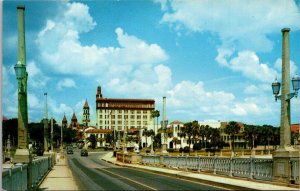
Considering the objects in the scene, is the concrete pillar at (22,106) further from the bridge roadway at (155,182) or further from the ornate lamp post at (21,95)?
the bridge roadway at (155,182)

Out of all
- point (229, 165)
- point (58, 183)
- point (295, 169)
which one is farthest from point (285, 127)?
point (58, 183)

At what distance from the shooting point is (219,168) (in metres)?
29.5

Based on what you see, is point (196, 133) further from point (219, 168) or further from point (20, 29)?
point (20, 29)

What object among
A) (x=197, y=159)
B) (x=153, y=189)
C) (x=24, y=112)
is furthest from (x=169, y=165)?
(x=24, y=112)

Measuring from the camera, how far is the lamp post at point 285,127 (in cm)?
1998

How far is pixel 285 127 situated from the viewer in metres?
20.3

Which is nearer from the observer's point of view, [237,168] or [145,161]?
[237,168]

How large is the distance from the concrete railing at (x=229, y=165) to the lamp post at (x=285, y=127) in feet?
6.30

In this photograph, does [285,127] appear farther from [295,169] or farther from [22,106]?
[22,106]

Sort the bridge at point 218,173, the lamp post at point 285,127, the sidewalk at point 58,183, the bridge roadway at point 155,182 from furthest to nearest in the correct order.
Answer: the sidewalk at point 58,183, the bridge roadway at point 155,182, the lamp post at point 285,127, the bridge at point 218,173

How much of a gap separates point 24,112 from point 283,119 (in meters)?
10.9

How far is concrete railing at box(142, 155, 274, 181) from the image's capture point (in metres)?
23.1

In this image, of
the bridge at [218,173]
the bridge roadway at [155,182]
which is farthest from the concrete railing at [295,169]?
the bridge roadway at [155,182]

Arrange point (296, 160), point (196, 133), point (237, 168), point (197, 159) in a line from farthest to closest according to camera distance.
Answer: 1. point (196, 133)
2. point (197, 159)
3. point (237, 168)
4. point (296, 160)
